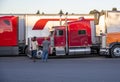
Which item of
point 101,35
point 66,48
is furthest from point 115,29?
point 66,48

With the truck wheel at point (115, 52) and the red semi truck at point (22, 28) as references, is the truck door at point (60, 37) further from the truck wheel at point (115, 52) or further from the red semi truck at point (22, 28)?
the truck wheel at point (115, 52)

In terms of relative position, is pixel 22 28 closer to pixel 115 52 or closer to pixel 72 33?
pixel 72 33

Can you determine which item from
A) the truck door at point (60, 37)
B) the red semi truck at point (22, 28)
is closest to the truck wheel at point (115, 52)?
the truck door at point (60, 37)

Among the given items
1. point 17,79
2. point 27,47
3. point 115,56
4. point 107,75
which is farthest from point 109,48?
point 17,79

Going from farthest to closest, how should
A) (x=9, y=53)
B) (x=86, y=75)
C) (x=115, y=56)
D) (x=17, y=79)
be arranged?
Answer: (x=9, y=53) < (x=115, y=56) < (x=86, y=75) < (x=17, y=79)

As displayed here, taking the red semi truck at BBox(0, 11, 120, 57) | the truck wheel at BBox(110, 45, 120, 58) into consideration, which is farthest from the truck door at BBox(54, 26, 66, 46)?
the truck wheel at BBox(110, 45, 120, 58)

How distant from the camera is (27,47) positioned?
111 feet

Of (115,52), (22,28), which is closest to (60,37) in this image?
(115,52)

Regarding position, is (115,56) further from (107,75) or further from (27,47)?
(107,75)

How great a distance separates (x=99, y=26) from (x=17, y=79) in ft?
62.5

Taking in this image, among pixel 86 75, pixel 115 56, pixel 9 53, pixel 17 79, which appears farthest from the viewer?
pixel 9 53

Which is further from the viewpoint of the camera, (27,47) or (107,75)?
(27,47)

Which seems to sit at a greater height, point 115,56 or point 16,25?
point 16,25

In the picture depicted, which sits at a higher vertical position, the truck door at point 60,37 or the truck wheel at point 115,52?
the truck door at point 60,37
